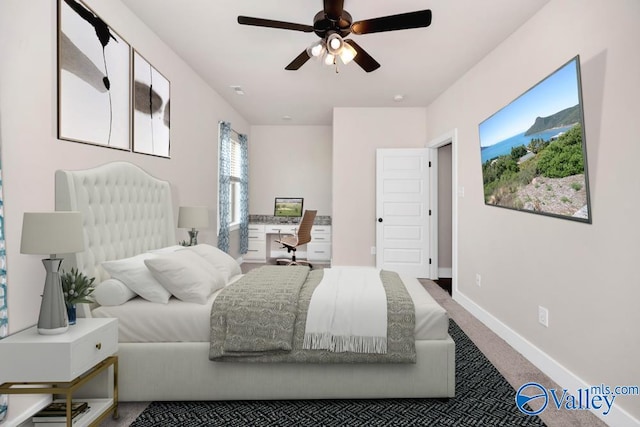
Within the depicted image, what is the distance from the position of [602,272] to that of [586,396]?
758 mm

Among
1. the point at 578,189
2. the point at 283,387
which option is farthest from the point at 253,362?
the point at 578,189

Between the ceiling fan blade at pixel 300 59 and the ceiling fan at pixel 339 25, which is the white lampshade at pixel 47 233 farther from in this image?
the ceiling fan blade at pixel 300 59

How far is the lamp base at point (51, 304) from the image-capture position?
5.74ft

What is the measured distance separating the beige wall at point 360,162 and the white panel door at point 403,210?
22 cm

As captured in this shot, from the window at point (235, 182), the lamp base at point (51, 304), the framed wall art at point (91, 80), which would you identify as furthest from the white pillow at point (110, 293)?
the window at point (235, 182)

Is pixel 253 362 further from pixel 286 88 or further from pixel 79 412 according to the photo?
pixel 286 88

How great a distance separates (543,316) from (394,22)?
2342 mm

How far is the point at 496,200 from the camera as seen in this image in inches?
138

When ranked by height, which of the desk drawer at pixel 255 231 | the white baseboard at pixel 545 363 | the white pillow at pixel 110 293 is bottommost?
the white baseboard at pixel 545 363

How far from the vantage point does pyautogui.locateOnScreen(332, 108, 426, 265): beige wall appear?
6.04 m

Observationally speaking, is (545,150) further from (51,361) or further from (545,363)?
(51,361)

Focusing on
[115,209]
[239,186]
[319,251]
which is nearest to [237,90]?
[239,186]

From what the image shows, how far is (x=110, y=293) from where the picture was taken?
2254 millimetres

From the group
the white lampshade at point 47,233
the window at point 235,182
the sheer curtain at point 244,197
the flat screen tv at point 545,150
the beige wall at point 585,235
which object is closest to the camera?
the white lampshade at point 47,233
